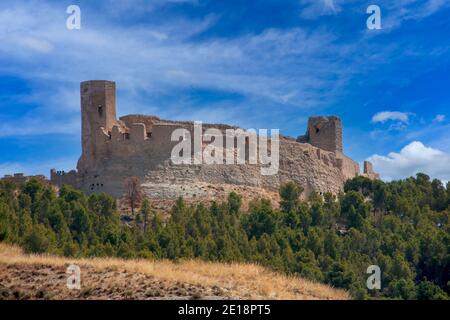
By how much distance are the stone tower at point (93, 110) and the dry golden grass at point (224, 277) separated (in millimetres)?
28435

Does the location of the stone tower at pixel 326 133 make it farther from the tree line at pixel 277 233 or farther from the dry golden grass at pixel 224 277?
the dry golden grass at pixel 224 277

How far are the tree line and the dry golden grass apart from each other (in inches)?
436

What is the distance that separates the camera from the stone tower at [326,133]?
59531 millimetres

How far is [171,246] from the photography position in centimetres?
3628

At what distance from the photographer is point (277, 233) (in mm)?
43031

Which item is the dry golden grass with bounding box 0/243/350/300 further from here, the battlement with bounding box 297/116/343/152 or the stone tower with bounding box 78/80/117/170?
the battlement with bounding box 297/116/343/152

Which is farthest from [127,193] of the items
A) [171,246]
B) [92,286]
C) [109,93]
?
[92,286]

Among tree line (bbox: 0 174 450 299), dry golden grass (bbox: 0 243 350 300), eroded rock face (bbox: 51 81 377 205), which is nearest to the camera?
dry golden grass (bbox: 0 243 350 300)

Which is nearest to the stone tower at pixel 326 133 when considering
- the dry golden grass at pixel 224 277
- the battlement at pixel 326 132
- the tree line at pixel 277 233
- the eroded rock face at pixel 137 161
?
the battlement at pixel 326 132

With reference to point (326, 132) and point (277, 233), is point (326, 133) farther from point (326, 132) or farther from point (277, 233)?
point (277, 233)

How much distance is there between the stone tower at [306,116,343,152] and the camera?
195ft

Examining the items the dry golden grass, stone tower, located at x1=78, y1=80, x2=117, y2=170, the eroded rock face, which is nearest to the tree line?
the eroded rock face

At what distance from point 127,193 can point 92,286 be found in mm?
30051

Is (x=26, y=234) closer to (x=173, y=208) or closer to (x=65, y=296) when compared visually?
(x=173, y=208)
